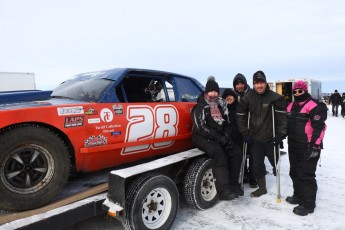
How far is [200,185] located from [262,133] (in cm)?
121

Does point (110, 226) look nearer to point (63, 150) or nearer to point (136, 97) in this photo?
point (63, 150)

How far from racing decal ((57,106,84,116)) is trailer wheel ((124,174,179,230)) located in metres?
0.95

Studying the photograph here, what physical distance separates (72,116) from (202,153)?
1.91 meters

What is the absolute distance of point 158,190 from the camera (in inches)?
121

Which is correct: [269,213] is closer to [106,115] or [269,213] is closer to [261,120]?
[261,120]

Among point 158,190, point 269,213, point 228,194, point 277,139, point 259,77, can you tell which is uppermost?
point 259,77

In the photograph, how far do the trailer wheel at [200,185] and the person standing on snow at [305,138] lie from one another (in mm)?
1138

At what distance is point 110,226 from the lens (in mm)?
3305

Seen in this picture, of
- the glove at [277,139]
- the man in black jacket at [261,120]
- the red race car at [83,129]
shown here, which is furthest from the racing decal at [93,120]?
the glove at [277,139]

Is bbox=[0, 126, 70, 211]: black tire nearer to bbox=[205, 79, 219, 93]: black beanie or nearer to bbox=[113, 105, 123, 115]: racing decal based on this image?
bbox=[113, 105, 123, 115]: racing decal

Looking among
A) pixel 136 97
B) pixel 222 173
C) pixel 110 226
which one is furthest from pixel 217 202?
pixel 136 97

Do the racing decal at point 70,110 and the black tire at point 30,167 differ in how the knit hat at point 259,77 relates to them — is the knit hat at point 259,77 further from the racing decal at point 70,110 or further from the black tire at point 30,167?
the black tire at point 30,167

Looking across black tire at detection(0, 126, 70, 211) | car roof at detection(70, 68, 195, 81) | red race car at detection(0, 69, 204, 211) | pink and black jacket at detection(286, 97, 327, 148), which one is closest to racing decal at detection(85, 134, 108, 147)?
red race car at detection(0, 69, 204, 211)

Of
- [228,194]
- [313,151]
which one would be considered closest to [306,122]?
[313,151]
